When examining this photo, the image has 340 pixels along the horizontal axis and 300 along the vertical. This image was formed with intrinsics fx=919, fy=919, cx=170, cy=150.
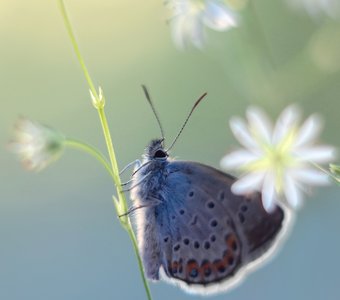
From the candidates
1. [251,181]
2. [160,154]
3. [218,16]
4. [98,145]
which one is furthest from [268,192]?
[98,145]

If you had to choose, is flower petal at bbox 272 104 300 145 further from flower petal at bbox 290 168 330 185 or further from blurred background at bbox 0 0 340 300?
blurred background at bbox 0 0 340 300

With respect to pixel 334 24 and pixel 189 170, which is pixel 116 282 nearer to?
pixel 189 170

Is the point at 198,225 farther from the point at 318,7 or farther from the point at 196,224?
the point at 318,7

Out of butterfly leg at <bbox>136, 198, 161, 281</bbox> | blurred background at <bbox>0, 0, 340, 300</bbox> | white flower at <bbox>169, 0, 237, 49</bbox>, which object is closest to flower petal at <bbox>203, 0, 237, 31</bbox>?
white flower at <bbox>169, 0, 237, 49</bbox>

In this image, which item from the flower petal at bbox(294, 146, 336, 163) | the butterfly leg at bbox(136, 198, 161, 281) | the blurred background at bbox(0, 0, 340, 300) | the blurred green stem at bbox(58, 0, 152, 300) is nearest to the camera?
the blurred green stem at bbox(58, 0, 152, 300)

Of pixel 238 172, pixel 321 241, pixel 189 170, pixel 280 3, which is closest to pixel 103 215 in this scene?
pixel 321 241

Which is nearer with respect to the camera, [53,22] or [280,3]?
[280,3]

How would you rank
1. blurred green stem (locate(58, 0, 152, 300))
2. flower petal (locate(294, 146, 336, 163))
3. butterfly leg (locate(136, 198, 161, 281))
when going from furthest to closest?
butterfly leg (locate(136, 198, 161, 281)) < flower petal (locate(294, 146, 336, 163)) < blurred green stem (locate(58, 0, 152, 300))
